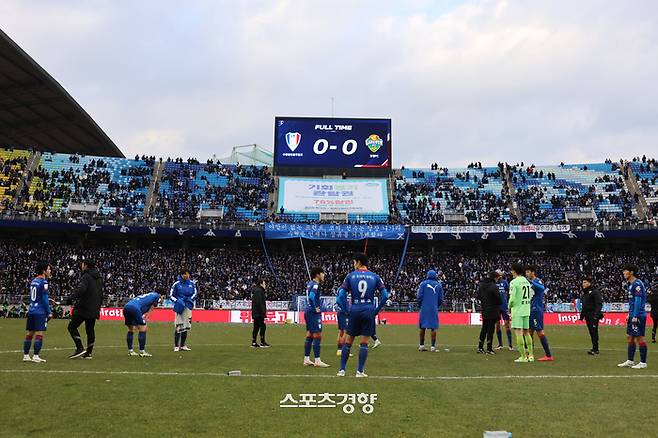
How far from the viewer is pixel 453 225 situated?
51188mm

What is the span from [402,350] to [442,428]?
403 inches

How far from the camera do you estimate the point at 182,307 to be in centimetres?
1678

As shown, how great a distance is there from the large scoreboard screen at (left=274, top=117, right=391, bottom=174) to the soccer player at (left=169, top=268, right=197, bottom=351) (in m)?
40.5

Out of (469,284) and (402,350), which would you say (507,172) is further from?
(402,350)

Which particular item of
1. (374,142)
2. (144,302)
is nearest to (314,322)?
(144,302)

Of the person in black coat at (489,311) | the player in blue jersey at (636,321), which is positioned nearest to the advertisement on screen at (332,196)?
the person in black coat at (489,311)

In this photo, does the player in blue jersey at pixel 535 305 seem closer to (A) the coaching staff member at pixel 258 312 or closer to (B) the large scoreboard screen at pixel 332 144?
(A) the coaching staff member at pixel 258 312

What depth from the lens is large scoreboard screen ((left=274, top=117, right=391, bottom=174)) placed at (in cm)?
5731

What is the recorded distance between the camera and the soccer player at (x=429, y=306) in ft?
54.5

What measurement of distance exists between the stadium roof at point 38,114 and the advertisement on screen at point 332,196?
22509 millimetres

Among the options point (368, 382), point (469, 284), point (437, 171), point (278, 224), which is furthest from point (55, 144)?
point (368, 382)

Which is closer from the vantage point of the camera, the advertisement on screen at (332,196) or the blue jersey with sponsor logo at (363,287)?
the blue jersey with sponsor logo at (363,287)

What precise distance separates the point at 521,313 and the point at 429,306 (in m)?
3.28

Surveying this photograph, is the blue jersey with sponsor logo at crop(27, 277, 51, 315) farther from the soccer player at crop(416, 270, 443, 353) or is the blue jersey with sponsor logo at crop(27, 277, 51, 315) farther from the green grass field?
the soccer player at crop(416, 270, 443, 353)
